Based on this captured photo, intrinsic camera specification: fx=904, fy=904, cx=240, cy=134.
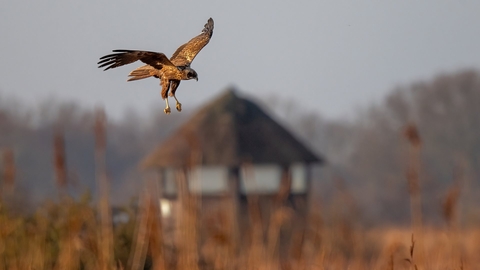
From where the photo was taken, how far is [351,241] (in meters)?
6.34

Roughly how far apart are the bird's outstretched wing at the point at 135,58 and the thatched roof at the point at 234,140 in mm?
23700

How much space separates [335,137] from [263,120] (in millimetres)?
28619

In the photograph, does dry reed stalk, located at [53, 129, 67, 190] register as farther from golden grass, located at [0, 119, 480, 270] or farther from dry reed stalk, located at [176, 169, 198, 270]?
dry reed stalk, located at [176, 169, 198, 270]

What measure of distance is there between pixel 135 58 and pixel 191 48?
0.12 m

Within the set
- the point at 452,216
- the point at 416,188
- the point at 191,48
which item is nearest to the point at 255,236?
the point at 416,188

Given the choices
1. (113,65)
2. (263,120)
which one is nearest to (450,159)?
(263,120)

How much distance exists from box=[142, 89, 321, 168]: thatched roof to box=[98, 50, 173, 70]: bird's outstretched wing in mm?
23700

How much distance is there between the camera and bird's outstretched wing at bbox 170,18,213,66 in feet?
5.38

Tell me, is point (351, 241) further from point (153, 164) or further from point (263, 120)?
point (263, 120)

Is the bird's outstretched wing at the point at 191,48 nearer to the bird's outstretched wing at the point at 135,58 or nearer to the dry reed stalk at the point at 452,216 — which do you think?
the bird's outstretched wing at the point at 135,58

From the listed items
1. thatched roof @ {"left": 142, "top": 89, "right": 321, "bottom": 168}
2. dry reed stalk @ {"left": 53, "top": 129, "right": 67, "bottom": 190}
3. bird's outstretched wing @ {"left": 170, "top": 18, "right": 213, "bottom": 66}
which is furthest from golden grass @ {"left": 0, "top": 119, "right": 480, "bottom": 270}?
thatched roof @ {"left": 142, "top": 89, "right": 321, "bottom": 168}

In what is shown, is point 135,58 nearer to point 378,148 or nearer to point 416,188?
point 416,188

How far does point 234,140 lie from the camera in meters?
28.6

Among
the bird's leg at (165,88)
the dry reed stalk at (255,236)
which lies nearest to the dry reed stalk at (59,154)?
the dry reed stalk at (255,236)
